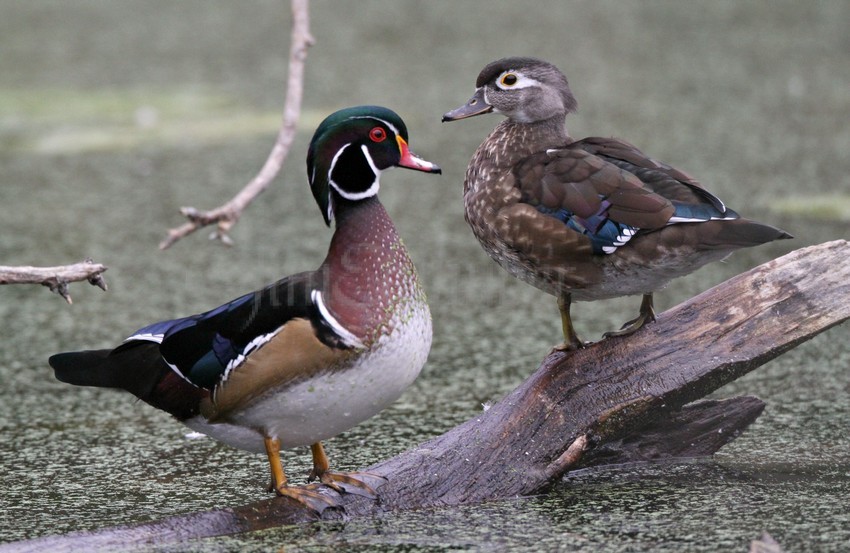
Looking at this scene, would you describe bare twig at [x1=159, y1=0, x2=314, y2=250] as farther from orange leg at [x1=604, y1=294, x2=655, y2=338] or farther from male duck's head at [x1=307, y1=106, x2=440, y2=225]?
orange leg at [x1=604, y1=294, x2=655, y2=338]

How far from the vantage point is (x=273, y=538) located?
7.68ft

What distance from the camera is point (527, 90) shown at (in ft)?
9.59

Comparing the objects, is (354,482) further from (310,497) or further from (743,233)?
(743,233)

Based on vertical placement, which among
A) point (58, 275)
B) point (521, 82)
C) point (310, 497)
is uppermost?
point (521, 82)

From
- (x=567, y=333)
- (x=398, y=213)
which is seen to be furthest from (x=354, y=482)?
(x=398, y=213)

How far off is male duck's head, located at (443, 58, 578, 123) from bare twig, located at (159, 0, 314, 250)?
410 mm

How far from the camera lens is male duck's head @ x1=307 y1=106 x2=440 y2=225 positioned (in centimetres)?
246

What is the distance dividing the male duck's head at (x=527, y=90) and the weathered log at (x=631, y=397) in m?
0.56

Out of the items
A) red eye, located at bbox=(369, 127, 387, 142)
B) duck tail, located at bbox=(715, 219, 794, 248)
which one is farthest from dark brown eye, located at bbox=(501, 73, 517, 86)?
duck tail, located at bbox=(715, 219, 794, 248)

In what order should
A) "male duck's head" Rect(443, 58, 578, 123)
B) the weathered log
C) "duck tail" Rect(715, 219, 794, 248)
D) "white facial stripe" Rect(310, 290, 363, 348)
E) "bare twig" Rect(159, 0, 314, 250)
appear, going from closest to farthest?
"white facial stripe" Rect(310, 290, 363, 348)
"duck tail" Rect(715, 219, 794, 248)
the weathered log
"bare twig" Rect(159, 0, 314, 250)
"male duck's head" Rect(443, 58, 578, 123)

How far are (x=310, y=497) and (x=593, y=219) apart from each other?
794 mm

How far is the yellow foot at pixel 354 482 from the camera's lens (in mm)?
2445

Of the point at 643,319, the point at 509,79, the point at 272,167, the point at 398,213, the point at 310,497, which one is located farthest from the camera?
the point at 398,213

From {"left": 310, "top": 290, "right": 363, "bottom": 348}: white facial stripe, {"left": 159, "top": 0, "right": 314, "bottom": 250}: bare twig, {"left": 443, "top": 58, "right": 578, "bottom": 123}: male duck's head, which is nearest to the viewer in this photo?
{"left": 310, "top": 290, "right": 363, "bottom": 348}: white facial stripe
